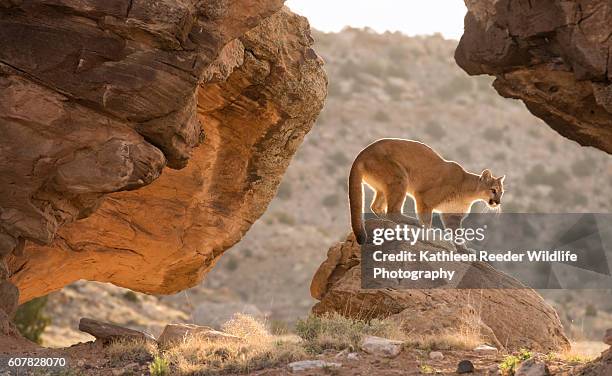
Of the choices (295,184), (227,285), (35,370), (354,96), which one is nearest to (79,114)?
(35,370)

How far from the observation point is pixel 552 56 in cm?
894

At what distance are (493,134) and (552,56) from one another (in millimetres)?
36753

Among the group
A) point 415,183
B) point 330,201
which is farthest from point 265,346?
point 330,201

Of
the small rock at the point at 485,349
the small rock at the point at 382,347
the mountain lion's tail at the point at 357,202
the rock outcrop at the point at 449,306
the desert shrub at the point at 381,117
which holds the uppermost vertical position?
the desert shrub at the point at 381,117

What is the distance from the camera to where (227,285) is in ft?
117

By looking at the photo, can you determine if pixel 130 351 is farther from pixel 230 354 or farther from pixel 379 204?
pixel 379 204

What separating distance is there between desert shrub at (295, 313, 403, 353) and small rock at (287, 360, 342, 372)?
2.45ft

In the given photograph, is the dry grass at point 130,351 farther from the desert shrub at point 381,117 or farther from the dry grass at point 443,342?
the desert shrub at point 381,117

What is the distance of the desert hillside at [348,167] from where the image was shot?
1261 inches

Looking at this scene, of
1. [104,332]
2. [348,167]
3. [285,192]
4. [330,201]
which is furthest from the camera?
[348,167]

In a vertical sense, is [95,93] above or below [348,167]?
below

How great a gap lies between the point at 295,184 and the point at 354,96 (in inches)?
330

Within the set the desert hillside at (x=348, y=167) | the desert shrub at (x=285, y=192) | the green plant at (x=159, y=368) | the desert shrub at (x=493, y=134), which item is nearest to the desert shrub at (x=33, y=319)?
the desert hillside at (x=348, y=167)

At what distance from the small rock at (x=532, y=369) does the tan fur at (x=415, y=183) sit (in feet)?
15.2
